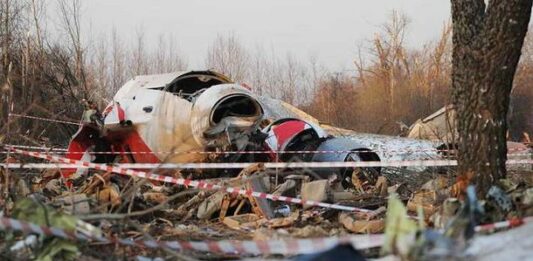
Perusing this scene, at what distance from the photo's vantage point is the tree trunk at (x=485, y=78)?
5.32m

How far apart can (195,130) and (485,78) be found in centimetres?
611

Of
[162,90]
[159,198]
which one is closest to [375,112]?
[162,90]

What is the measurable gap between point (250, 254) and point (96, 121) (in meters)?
7.66

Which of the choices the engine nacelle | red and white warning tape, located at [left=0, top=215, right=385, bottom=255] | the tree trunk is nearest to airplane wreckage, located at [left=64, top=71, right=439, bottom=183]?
the engine nacelle

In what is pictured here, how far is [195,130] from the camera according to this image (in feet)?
34.8

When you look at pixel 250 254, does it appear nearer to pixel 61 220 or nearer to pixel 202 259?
pixel 202 259

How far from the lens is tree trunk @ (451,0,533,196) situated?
210 inches

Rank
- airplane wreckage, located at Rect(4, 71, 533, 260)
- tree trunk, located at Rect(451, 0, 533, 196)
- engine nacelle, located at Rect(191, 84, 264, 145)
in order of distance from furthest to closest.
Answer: engine nacelle, located at Rect(191, 84, 264, 145) → airplane wreckage, located at Rect(4, 71, 533, 260) → tree trunk, located at Rect(451, 0, 533, 196)

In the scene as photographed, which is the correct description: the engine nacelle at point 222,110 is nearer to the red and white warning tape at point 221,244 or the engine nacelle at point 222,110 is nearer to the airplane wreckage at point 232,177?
the airplane wreckage at point 232,177

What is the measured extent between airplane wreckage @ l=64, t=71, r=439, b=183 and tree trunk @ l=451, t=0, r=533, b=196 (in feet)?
16.0

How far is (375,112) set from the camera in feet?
131

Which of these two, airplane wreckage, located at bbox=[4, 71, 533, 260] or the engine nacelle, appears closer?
airplane wreckage, located at bbox=[4, 71, 533, 260]

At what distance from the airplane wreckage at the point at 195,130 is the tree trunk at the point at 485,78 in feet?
16.0

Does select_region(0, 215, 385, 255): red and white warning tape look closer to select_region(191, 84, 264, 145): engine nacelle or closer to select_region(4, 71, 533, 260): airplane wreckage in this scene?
select_region(4, 71, 533, 260): airplane wreckage
